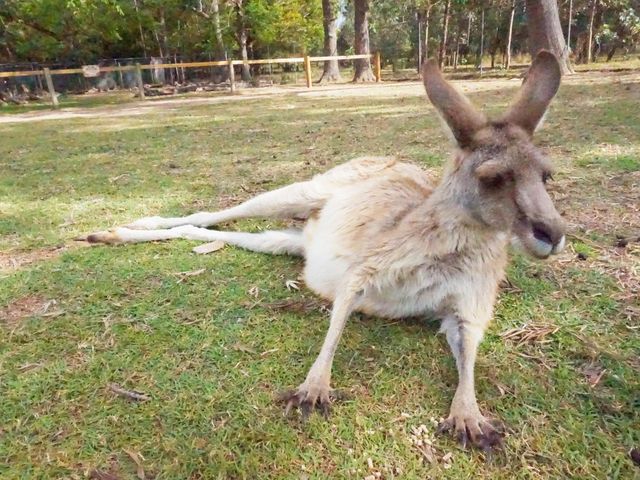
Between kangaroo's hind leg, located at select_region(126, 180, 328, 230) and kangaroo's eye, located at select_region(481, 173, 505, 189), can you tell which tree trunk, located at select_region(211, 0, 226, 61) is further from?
kangaroo's eye, located at select_region(481, 173, 505, 189)

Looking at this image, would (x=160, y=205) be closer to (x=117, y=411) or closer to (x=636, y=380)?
(x=117, y=411)

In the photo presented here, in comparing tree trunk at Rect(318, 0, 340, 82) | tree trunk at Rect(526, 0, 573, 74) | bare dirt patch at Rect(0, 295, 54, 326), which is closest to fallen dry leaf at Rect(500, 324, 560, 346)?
bare dirt patch at Rect(0, 295, 54, 326)

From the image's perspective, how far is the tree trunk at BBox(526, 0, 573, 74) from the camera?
35.7 ft

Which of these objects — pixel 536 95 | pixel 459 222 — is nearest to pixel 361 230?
pixel 459 222

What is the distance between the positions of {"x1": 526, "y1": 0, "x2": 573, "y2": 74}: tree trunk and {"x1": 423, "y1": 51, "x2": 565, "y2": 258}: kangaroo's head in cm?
954

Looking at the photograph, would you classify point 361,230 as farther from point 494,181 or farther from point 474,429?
point 474,429

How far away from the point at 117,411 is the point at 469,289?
4.69ft

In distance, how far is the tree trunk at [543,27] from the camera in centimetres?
1088

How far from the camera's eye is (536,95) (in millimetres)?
2100

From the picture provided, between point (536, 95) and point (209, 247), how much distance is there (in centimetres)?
201

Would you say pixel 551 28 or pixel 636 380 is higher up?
pixel 551 28

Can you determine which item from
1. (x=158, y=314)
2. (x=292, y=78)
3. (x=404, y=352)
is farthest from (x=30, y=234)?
(x=292, y=78)

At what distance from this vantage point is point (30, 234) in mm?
3500

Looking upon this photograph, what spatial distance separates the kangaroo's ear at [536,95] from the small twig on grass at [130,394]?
1.75m
